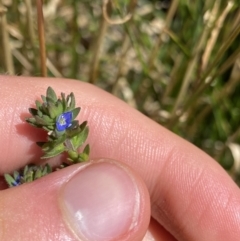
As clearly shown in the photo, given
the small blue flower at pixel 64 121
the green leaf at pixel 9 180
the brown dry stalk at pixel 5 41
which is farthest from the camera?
the brown dry stalk at pixel 5 41

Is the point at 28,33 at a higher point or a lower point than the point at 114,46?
higher

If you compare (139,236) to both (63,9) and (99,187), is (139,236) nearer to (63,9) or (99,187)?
(99,187)

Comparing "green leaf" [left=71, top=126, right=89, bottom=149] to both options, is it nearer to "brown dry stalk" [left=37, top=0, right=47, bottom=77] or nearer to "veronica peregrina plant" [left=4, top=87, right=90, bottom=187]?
"veronica peregrina plant" [left=4, top=87, right=90, bottom=187]

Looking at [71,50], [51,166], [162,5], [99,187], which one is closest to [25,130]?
[51,166]

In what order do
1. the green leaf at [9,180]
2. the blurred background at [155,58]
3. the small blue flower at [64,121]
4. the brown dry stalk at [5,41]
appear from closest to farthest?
the small blue flower at [64,121]
the green leaf at [9,180]
the brown dry stalk at [5,41]
the blurred background at [155,58]

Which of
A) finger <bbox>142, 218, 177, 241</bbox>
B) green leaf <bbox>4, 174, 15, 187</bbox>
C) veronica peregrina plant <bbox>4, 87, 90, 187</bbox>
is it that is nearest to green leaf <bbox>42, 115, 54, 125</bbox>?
veronica peregrina plant <bbox>4, 87, 90, 187</bbox>

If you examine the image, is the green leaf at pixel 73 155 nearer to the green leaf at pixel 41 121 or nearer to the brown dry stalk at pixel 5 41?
the green leaf at pixel 41 121

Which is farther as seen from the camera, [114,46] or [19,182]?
[114,46]

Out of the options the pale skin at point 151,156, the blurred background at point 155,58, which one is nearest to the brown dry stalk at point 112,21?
the blurred background at point 155,58
